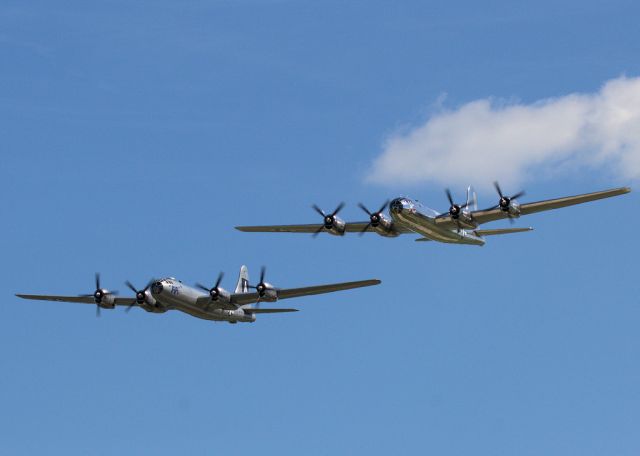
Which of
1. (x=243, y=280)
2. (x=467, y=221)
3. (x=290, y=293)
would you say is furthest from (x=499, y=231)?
(x=243, y=280)

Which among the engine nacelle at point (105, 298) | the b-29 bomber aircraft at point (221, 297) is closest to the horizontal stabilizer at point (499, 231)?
the b-29 bomber aircraft at point (221, 297)

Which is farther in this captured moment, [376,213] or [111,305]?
[111,305]

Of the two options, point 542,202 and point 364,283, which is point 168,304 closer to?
point 364,283

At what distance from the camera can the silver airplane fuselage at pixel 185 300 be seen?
97.4 metres

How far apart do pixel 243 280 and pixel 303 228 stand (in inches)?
386

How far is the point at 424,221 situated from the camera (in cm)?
9562

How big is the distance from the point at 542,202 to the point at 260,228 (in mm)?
27431

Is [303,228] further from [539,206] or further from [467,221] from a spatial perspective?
[539,206]

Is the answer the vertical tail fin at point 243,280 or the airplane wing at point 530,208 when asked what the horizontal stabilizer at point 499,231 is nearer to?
the airplane wing at point 530,208

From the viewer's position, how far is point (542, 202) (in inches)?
3792

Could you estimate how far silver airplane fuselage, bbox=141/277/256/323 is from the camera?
97.4 meters

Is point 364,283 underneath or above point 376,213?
underneath

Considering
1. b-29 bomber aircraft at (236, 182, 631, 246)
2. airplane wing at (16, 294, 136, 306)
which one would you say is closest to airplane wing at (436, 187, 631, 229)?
b-29 bomber aircraft at (236, 182, 631, 246)

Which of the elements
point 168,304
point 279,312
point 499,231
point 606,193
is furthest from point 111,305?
point 606,193
